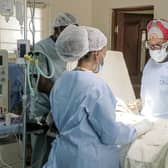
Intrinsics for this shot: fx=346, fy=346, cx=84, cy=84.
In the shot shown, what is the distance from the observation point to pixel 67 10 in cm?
466

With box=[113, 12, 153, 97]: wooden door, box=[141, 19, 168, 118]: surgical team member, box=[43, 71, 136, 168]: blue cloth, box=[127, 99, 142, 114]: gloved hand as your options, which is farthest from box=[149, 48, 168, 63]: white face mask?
box=[113, 12, 153, 97]: wooden door

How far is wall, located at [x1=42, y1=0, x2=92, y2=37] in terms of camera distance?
179 inches

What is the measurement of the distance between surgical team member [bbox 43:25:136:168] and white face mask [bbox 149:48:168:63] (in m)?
0.77

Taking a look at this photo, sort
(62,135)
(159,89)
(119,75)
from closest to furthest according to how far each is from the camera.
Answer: (62,135) → (159,89) → (119,75)

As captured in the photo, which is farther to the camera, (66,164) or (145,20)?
(145,20)

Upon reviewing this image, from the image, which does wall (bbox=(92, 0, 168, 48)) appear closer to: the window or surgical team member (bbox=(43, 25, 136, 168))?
the window

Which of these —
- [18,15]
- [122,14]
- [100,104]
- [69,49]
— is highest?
[122,14]

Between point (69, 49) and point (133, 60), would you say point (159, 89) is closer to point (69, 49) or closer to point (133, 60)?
point (69, 49)

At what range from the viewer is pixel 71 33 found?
6.40 feet

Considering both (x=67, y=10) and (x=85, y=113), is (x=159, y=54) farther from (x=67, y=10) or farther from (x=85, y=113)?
(x=67, y=10)

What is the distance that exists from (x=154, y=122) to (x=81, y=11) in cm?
279

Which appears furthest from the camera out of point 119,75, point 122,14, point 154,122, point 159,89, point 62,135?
point 122,14

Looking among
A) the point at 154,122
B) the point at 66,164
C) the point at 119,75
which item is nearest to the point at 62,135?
the point at 66,164

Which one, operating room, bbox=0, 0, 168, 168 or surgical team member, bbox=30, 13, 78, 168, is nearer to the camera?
operating room, bbox=0, 0, 168, 168
